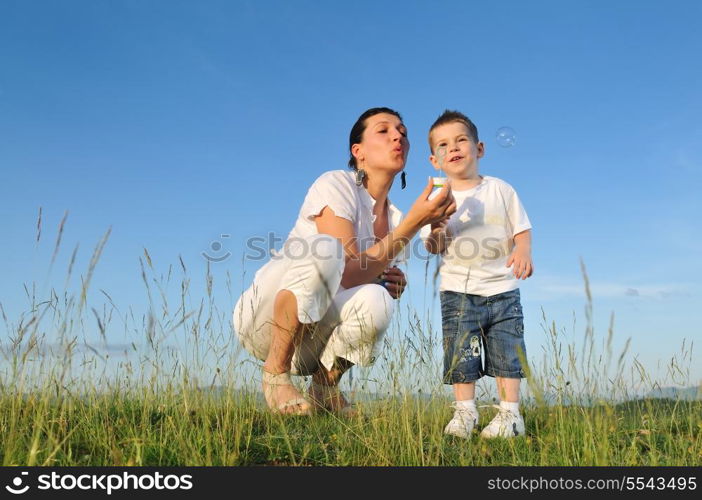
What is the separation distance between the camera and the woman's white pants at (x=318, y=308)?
387 cm

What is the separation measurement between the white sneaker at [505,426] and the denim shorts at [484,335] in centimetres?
30

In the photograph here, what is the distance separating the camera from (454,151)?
443cm

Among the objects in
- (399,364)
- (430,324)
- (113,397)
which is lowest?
(113,397)

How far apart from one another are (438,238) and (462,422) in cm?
132

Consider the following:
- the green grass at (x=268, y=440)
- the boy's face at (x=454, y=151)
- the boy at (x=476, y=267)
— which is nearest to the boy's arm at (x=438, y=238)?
the boy at (x=476, y=267)

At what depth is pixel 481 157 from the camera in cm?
466

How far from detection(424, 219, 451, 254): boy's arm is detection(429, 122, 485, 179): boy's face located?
0.46m

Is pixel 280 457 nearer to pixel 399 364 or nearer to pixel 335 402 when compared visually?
pixel 399 364

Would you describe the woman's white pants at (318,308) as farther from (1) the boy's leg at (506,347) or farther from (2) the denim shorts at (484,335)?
(1) the boy's leg at (506,347)

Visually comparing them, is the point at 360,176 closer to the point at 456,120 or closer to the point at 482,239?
the point at 456,120
